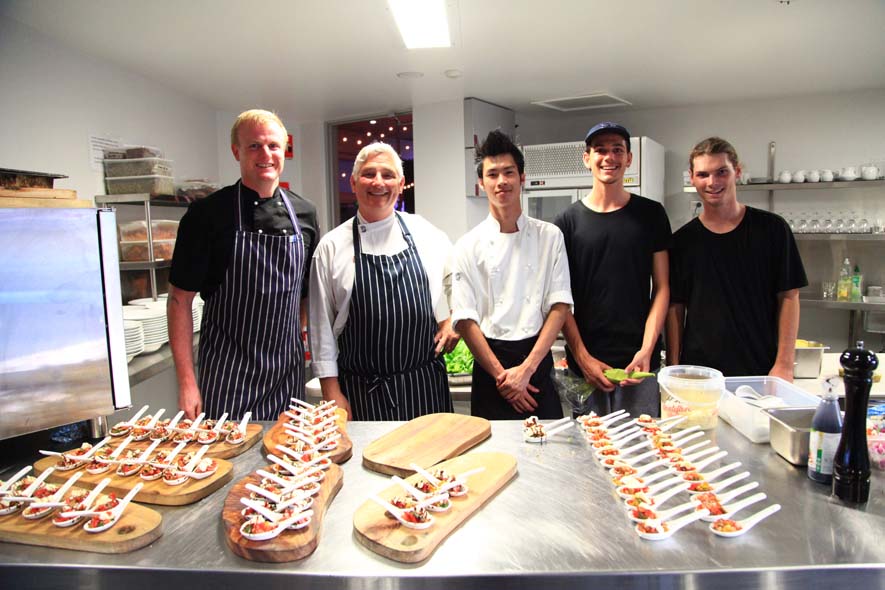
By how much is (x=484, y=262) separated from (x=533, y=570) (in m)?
1.51

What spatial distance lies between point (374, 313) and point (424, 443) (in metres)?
0.75

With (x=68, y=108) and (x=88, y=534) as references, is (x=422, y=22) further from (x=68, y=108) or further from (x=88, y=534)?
(x=88, y=534)

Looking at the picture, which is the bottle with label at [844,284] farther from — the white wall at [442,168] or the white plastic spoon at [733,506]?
the white plastic spoon at [733,506]

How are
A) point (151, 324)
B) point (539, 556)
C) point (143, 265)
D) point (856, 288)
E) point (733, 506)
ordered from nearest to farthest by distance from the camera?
1. point (539, 556)
2. point (733, 506)
3. point (151, 324)
4. point (143, 265)
5. point (856, 288)

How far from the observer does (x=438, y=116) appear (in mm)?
5891

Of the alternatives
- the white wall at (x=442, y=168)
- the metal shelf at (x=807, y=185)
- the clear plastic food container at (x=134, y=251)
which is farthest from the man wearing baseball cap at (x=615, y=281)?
the metal shelf at (x=807, y=185)

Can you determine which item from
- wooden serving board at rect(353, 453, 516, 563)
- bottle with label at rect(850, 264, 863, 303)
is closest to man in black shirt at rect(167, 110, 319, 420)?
wooden serving board at rect(353, 453, 516, 563)

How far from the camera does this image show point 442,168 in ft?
19.7

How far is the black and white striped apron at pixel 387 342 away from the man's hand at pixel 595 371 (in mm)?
633

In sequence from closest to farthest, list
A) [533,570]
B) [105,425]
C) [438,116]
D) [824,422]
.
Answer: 1. [533,570]
2. [824,422]
3. [105,425]
4. [438,116]

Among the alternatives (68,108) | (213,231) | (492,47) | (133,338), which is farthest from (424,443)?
(68,108)

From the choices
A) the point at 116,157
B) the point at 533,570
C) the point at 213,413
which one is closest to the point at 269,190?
the point at 213,413

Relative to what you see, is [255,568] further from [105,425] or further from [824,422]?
[824,422]

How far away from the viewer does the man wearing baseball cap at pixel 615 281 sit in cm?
243
